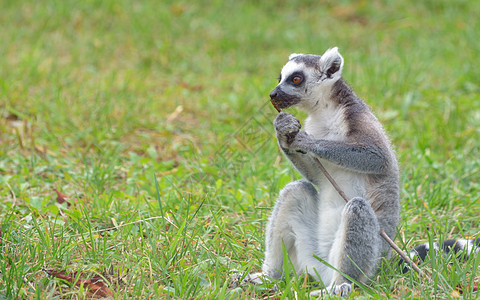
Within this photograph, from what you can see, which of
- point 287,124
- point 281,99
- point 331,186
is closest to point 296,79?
point 281,99

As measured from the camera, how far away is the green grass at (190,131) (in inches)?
127

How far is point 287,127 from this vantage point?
3.25 m

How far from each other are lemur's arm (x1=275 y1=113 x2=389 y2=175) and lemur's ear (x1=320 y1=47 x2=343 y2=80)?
50cm

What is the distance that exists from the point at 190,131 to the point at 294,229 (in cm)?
293

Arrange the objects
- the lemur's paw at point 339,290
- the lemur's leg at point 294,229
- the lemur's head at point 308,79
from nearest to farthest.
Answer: the lemur's paw at point 339,290, the lemur's leg at point 294,229, the lemur's head at point 308,79

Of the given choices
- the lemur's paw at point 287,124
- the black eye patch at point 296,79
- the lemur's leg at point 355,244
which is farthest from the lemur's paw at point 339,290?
the black eye patch at point 296,79

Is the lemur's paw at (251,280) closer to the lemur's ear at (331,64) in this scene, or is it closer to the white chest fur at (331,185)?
the white chest fur at (331,185)

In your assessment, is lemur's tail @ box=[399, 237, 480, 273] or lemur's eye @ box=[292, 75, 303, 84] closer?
lemur's tail @ box=[399, 237, 480, 273]

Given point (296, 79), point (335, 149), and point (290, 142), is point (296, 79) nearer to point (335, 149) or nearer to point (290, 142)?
point (290, 142)

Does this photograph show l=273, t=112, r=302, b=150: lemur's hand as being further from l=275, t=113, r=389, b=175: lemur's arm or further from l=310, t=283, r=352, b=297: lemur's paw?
l=310, t=283, r=352, b=297: lemur's paw

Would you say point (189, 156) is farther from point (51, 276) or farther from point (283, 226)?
point (51, 276)

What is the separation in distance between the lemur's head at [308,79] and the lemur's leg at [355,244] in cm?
78

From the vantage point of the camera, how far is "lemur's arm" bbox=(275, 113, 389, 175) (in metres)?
3.20

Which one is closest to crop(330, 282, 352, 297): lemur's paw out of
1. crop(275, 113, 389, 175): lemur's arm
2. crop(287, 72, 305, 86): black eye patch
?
crop(275, 113, 389, 175): lemur's arm
